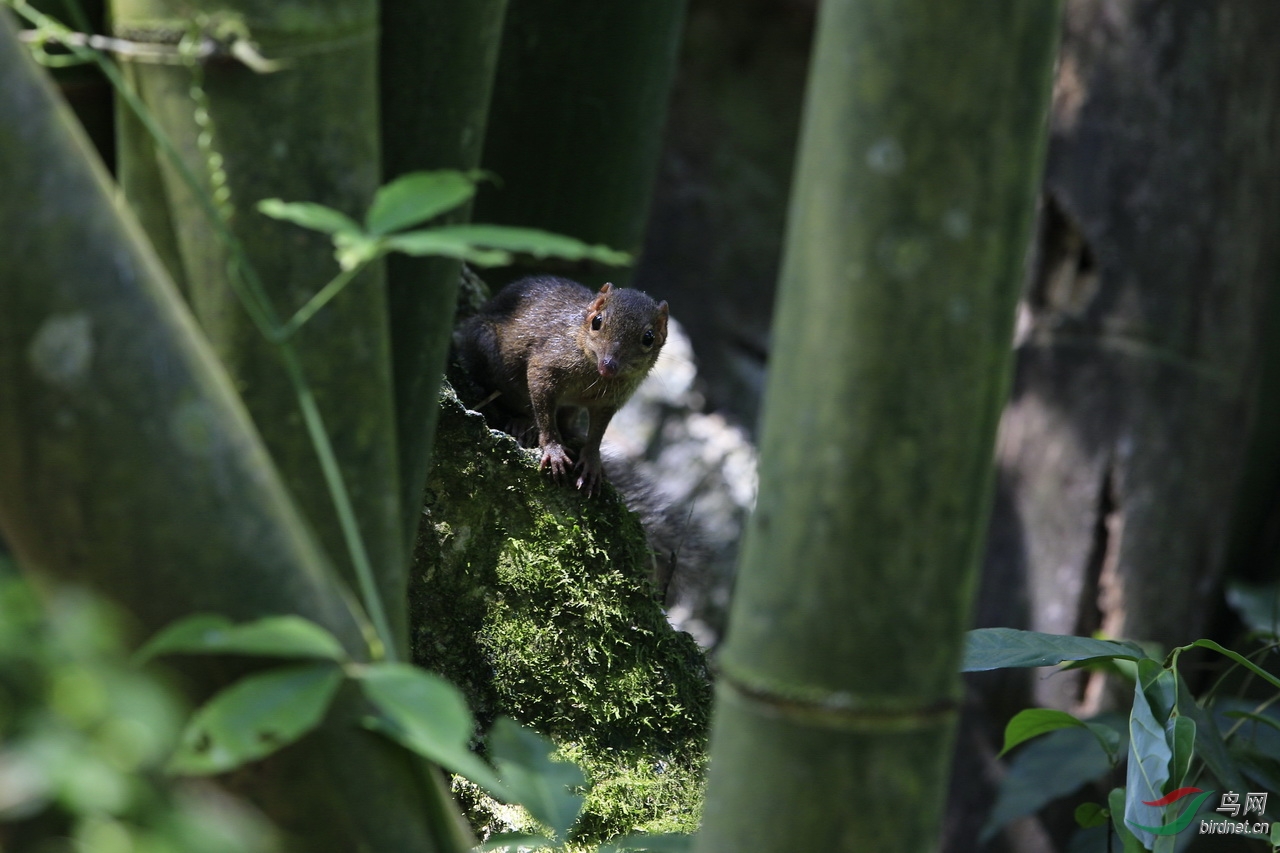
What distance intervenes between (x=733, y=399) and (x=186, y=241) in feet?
22.6

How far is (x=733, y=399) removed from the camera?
7973 mm

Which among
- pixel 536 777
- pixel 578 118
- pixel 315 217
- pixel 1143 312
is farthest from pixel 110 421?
pixel 1143 312

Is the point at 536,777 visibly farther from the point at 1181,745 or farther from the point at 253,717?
the point at 1181,745

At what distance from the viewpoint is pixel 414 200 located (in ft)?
3.24

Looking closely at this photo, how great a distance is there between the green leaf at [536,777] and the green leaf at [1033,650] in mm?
720

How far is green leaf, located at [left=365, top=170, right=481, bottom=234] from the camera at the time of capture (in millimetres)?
964

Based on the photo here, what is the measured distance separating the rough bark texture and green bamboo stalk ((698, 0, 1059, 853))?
4.43 meters

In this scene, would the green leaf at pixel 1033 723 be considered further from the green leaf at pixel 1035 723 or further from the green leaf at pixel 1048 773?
the green leaf at pixel 1048 773

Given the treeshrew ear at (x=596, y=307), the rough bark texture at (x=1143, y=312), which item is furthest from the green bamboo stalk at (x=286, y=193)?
the rough bark texture at (x=1143, y=312)

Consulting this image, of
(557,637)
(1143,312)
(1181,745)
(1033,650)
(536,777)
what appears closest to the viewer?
(536,777)

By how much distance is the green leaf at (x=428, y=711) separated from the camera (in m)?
0.84

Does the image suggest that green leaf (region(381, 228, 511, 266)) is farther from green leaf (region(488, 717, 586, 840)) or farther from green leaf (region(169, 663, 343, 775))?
green leaf (region(488, 717, 586, 840))

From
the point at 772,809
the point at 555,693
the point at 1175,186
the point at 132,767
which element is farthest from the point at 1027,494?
the point at 132,767

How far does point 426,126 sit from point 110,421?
0.59 m
